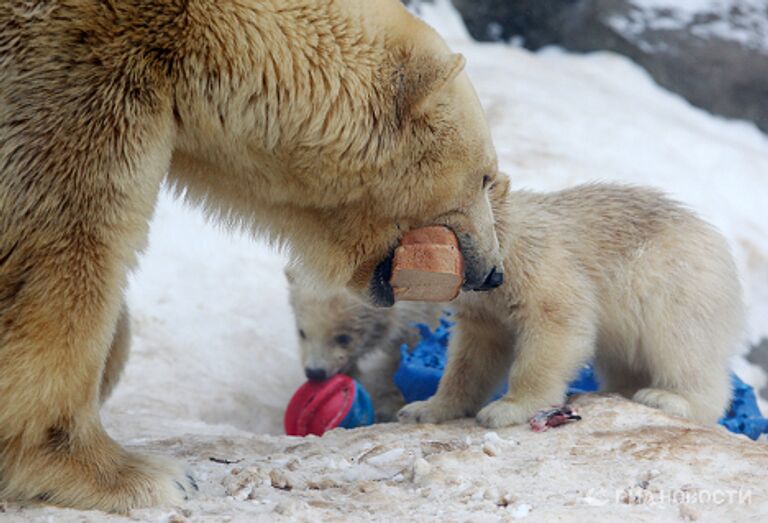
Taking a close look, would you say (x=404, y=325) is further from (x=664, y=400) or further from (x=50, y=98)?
(x=50, y=98)

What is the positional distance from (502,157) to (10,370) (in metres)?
5.14

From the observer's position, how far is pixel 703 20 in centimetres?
965

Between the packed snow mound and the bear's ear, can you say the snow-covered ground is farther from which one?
the bear's ear

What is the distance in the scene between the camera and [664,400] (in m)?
4.16

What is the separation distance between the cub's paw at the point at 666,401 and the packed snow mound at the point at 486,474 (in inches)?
9.5

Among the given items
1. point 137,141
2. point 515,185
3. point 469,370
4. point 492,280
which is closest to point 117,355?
point 137,141

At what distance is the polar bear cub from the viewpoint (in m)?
4.15

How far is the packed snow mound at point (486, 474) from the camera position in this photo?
274 centimetres

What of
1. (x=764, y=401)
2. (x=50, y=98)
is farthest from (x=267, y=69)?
(x=764, y=401)

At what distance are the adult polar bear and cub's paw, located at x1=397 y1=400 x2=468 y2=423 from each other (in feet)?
4.49

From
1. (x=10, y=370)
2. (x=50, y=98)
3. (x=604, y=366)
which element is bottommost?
(x=604, y=366)

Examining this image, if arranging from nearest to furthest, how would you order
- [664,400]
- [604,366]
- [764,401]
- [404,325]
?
[664,400] → [604,366] → [404,325] → [764,401]

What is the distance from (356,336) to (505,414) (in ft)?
6.17

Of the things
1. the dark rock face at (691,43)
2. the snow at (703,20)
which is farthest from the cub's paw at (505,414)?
the snow at (703,20)
